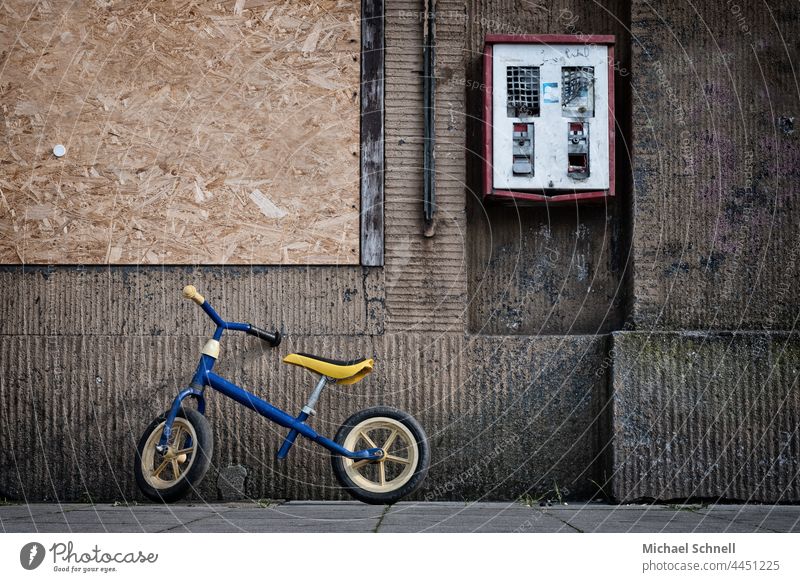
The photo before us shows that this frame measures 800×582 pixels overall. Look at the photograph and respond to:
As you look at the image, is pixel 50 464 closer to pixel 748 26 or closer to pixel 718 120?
pixel 718 120

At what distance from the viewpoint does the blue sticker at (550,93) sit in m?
6.38

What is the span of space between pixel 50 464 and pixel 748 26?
5.38 meters

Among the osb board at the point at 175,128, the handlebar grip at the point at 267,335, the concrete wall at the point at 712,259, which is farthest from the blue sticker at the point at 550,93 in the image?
the handlebar grip at the point at 267,335

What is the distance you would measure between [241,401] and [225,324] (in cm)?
46

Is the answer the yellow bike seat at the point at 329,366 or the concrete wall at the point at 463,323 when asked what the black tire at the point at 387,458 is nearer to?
the yellow bike seat at the point at 329,366

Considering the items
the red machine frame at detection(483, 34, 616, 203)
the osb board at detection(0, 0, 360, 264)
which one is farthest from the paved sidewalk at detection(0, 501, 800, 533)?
the red machine frame at detection(483, 34, 616, 203)

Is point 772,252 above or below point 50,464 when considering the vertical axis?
above

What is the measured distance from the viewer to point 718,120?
21.4 ft

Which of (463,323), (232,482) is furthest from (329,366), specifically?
(232,482)

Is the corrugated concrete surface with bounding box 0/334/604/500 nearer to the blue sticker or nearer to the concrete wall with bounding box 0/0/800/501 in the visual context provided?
the concrete wall with bounding box 0/0/800/501

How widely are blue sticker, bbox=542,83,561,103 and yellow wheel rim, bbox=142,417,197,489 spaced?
3037mm

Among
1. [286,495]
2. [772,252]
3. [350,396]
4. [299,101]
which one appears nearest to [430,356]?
[350,396]

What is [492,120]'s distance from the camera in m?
6.40
